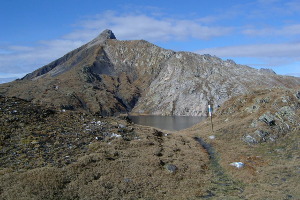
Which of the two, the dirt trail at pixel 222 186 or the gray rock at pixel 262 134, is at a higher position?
the gray rock at pixel 262 134

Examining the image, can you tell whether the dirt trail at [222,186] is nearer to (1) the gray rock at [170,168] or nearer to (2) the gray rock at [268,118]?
(1) the gray rock at [170,168]

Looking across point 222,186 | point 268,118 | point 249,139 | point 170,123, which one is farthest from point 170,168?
point 170,123

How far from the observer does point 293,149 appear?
3447 centimetres

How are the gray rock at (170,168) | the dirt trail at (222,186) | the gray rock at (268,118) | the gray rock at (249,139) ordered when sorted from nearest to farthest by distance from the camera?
the dirt trail at (222,186) → the gray rock at (170,168) → the gray rock at (249,139) → the gray rock at (268,118)

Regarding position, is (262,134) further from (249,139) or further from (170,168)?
(170,168)

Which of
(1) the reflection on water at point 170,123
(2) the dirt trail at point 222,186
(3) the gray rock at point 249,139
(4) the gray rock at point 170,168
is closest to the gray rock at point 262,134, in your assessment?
(3) the gray rock at point 249,139

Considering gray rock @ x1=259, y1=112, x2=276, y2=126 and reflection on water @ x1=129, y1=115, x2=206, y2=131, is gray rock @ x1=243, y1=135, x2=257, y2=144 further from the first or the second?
reflection on water @ x1=129, y1=115, x2=206, y2=131

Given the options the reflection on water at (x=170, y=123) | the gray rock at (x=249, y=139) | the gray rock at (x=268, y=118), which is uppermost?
A: the gray rock at (x=268, y=118)

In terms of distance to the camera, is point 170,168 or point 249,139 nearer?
point 170,168

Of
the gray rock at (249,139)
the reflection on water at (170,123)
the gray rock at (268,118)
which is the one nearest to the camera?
the gray rock at (249,139)

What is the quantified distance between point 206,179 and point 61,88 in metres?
178

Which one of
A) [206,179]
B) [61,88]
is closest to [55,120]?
[206,179]

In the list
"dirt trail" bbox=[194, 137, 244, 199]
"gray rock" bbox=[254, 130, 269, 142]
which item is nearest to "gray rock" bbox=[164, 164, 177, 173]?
"dirt trail" bbox=[194, 137, 244, 199]

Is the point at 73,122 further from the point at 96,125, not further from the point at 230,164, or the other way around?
the point at 230,164
